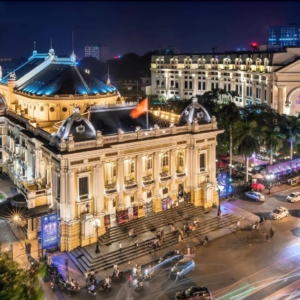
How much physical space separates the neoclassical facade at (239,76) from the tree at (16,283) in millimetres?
93518

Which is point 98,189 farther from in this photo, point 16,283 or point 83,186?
point 16,283

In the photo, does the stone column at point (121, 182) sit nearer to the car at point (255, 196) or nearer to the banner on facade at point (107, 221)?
the banner on facade at point (107, 221)

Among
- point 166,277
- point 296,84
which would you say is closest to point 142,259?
point 166,277

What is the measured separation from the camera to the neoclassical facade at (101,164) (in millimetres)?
46062

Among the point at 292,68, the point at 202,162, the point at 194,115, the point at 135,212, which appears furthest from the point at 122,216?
the point at 292,68

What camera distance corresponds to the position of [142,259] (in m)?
44.8

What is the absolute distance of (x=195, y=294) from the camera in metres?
36.6

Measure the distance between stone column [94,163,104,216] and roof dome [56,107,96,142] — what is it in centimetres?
344

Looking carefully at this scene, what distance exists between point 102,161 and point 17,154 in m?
21.0

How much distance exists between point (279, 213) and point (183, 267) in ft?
63.5

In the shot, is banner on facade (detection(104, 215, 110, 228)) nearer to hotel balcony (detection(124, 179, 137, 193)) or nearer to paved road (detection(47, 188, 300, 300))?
hotel balcony (detection(124, 179, 137, 193))

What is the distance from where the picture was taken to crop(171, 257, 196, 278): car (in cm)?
4162

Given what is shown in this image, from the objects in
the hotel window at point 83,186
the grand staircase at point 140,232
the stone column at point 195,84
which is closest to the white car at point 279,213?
the grand staircase at point 140,232

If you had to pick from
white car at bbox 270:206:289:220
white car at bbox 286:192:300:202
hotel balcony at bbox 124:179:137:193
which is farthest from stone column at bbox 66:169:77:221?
white car at bbox 286:192:300:202
